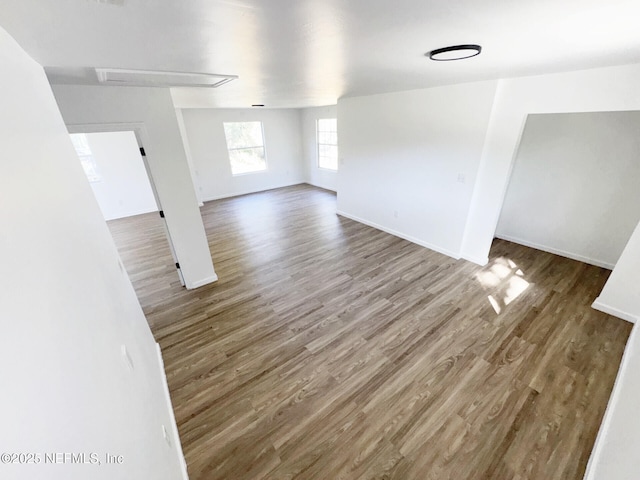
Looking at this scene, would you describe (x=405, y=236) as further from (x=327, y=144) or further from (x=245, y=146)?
(x=245, y=146)

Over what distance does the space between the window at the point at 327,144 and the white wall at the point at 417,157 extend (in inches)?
85.6

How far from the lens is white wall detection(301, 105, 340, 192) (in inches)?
291

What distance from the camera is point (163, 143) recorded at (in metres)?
2.70

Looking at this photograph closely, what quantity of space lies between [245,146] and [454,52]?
6754 mm

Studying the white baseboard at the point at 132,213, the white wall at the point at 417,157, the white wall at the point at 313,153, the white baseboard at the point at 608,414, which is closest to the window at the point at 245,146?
the white wall at the point at 313,153

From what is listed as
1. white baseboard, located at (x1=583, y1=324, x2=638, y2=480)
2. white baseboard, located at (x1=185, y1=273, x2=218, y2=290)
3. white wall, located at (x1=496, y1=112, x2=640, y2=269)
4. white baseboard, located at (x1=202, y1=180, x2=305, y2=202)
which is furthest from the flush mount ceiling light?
white baseboard, located at (x1=202, y1=180, x2=305, y2=202)

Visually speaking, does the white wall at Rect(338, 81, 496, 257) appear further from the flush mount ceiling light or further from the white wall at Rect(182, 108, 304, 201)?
the white wall at Rect(182, 108, 304, 201)

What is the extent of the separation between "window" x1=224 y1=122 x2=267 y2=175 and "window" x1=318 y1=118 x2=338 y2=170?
1732mm

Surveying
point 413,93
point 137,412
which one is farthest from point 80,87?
point 413,93

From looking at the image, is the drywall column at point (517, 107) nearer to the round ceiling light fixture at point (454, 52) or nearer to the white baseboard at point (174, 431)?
the round ceiling light fixture at point (454, 52)

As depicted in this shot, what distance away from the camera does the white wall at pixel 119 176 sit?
18.4 feet

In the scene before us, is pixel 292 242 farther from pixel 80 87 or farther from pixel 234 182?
pixel 234 182

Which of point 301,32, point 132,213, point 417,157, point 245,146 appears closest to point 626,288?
point 417,157

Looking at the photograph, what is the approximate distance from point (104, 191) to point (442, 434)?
750cm
